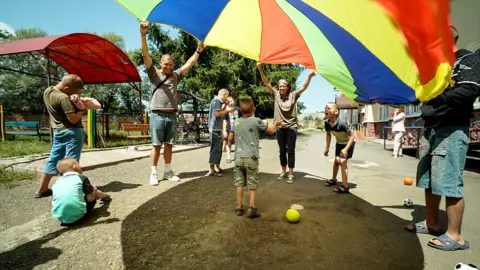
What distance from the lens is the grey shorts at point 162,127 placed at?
4.73m

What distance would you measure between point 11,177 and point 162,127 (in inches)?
127

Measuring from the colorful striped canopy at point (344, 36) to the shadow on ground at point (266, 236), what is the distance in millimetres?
1585

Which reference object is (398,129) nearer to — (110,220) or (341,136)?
(341,136)

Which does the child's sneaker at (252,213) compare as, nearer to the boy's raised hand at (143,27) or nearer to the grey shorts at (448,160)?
the grey shorts at (448,160)

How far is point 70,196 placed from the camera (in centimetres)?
304

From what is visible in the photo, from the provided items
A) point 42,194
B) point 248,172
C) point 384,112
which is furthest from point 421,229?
point 384,112

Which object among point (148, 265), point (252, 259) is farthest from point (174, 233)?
point (252, 259)

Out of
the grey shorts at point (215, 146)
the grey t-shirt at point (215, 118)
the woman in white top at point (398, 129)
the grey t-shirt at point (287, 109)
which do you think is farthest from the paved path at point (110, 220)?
the woman in white top at point (398, 129)

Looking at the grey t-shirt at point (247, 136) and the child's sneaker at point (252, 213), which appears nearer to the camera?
the child's sneaker at point (252, 213)

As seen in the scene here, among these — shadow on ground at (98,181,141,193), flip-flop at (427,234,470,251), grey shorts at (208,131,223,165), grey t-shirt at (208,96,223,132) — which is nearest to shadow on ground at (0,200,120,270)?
shadow on ground at (98,181,141,193)

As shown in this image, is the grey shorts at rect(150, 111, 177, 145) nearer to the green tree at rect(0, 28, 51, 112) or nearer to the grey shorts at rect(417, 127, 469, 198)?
the grey shorts at rect(417, 127, 469, 198)

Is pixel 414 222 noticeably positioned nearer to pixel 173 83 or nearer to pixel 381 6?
pixel 381 6

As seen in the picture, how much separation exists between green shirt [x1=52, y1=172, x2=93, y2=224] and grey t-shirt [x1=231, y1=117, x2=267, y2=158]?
2002 mm

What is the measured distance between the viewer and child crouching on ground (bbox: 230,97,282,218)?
11.6 feet
